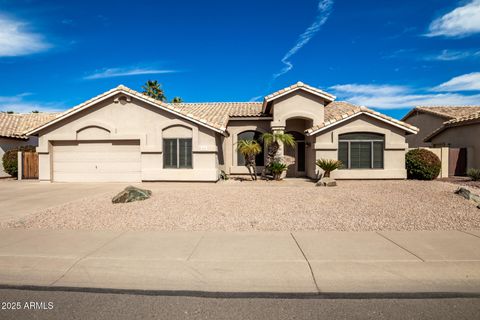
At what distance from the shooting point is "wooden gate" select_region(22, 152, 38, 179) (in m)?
19.1

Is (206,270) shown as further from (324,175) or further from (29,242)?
(324,175)

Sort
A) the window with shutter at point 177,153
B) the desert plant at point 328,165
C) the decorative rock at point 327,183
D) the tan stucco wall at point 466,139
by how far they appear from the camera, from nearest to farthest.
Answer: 1. the decorative rock at point 327,183
2. the desert plant at point 328,165
3. the window with shutter at point 177,153
4. the tan stucco wall at point 466,139

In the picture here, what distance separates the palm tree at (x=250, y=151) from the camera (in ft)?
55.7

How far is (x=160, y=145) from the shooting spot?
52.5 feet

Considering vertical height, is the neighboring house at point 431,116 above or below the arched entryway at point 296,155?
above

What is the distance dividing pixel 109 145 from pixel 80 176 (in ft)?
8.28

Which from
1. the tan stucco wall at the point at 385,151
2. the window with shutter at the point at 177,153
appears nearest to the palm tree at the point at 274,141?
the tan stucco wall at the point at 385,151

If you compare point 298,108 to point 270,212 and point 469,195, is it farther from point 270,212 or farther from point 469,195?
point 270,212

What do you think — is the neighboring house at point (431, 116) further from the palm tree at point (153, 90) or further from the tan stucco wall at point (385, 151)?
the palm tree at point (153, 90)

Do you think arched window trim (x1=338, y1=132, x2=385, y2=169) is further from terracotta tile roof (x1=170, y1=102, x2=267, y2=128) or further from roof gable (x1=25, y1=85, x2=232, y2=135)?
roof gable (x1=25, y1=85, x2=232, y2=135)

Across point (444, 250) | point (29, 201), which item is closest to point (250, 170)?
point (29, 201)

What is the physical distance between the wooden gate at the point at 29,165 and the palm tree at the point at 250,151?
13708 millimetres

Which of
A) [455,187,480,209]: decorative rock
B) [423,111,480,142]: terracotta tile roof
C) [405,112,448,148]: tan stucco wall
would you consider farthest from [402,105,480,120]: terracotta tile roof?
[455,187,480,209]: decorative rock

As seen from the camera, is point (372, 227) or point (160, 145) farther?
A: point (160, 145)
